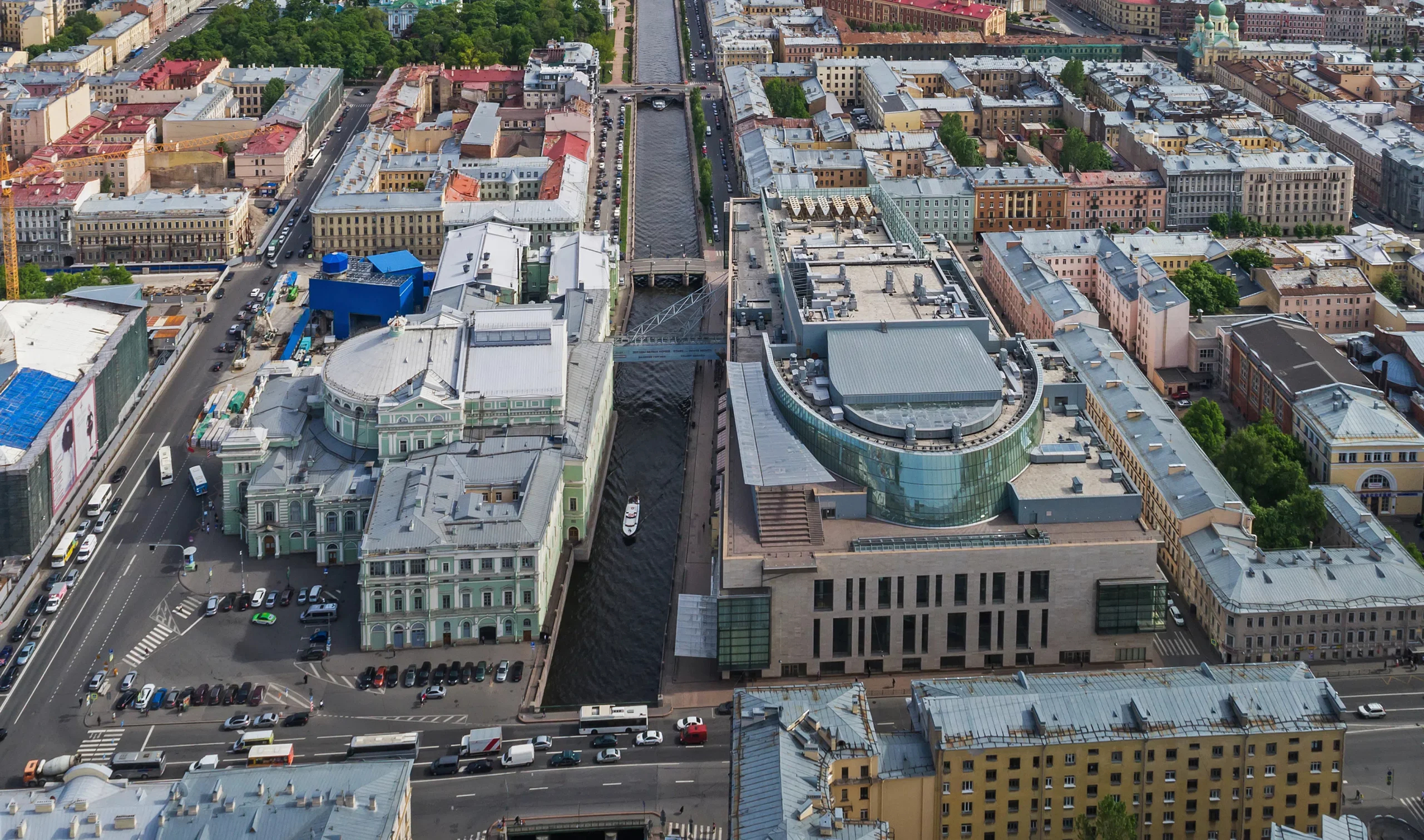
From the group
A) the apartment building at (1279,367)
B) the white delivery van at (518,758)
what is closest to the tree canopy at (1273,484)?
the apartment building at (1279,367)

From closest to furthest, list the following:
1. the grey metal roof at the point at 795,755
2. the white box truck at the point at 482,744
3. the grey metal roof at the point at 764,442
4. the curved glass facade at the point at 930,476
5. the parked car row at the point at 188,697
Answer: the grey metal roof at the point at 795,755 < the white box truck at the point at 482,744 < the parked car row at the point at 188,697 < the curved glass facade at the point at 930,476 < the grey metal roof at the point at 764,442

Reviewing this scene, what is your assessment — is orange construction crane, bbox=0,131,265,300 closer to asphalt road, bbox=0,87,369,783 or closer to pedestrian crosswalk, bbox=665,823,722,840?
asphalt road, bbox=0,87,369,783

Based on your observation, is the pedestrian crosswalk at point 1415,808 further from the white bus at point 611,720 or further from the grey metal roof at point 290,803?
the grey metal roof at point 290,803

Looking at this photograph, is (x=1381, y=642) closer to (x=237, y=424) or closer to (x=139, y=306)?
(x=237, y=424)

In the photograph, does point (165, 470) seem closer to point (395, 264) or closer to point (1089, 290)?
point (395, 264)

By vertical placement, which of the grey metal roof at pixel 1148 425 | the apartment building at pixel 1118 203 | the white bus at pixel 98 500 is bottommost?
the white bus at pixel 98 500

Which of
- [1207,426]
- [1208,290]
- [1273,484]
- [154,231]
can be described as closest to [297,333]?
[154,231]

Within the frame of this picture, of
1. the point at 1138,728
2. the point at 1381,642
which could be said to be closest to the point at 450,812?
the point at 1138,728

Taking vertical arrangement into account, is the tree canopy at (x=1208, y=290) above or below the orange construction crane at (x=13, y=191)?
below
